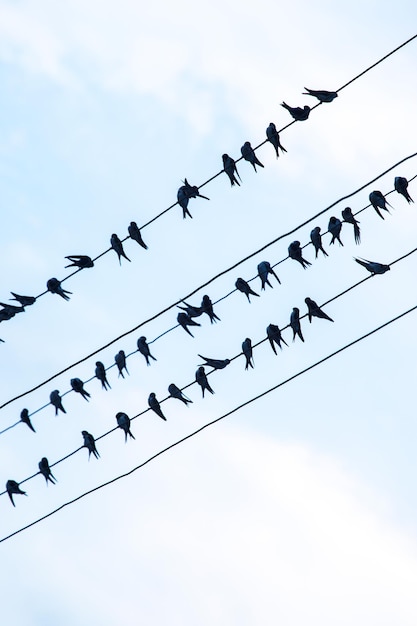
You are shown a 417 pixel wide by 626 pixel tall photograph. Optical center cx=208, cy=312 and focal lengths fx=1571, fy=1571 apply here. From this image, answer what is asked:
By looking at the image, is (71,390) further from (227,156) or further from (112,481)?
(112,481)

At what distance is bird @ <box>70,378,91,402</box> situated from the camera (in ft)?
63.5

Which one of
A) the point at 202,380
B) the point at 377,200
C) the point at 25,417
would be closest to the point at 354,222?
the point at 377,200

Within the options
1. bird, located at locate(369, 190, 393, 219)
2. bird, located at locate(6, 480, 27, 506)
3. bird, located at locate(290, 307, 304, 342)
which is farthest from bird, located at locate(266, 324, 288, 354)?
bird, located at locate(6, 480, 27, 506)

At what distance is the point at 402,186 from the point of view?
16.7 metres

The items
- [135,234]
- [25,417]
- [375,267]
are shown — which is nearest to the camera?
[375,267]

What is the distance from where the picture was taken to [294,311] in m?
18.5

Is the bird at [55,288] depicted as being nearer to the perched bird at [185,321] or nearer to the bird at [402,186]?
the perched bird at [185,321]

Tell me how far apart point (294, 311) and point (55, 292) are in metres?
2.81

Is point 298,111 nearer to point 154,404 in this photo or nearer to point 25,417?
point 154,404

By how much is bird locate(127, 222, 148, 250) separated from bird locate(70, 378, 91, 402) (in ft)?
6.10

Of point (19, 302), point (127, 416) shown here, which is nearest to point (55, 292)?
point (19, 302)

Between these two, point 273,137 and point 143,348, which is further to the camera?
point 143,348

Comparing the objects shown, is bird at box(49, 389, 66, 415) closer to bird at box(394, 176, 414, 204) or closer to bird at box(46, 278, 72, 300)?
bird at box(46, 278, 72, 300)

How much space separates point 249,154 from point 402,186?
214 centimetres
